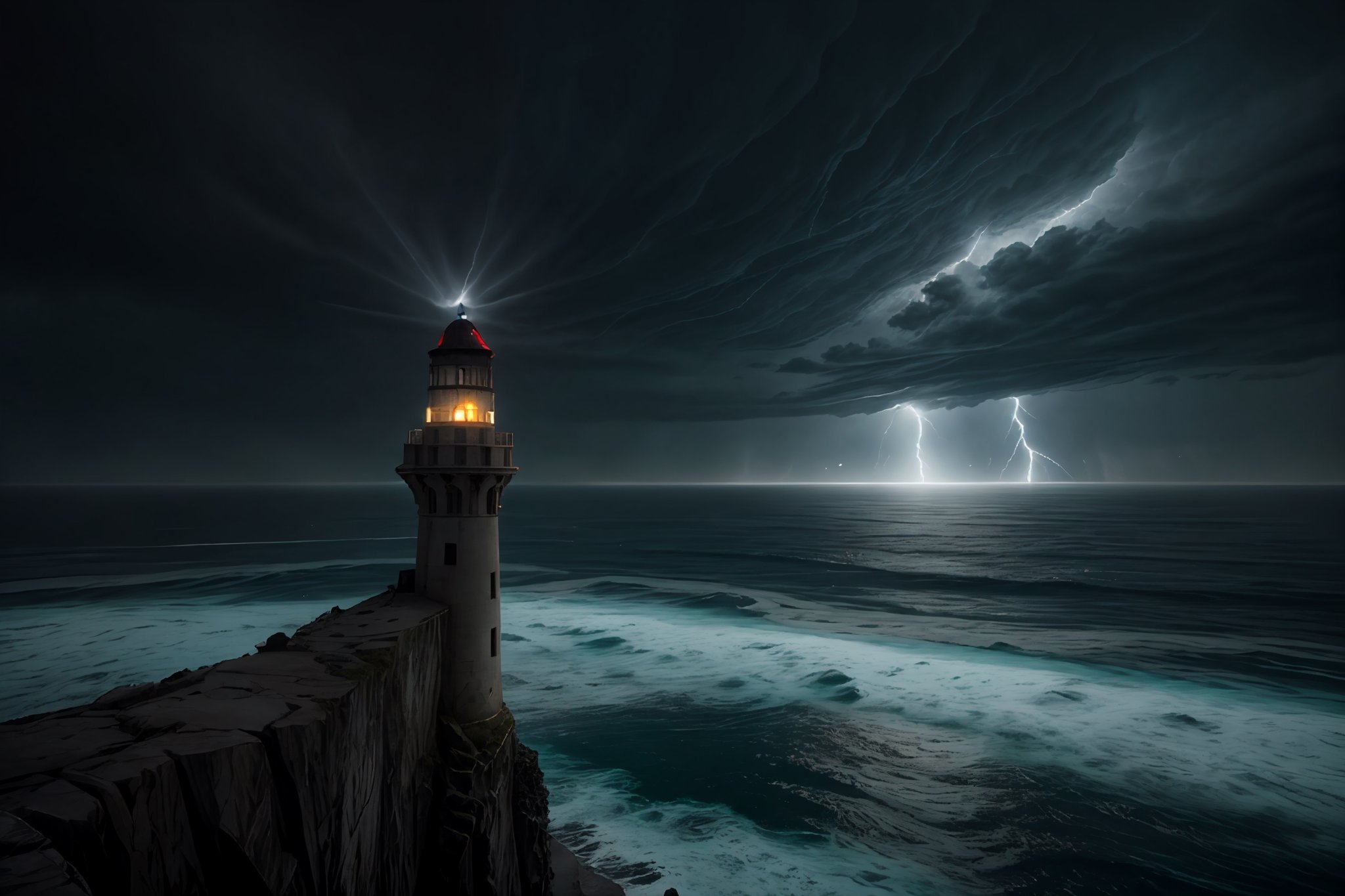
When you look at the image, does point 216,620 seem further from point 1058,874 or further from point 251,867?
point 1058,874

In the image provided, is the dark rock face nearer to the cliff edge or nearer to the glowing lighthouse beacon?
the cliff edge

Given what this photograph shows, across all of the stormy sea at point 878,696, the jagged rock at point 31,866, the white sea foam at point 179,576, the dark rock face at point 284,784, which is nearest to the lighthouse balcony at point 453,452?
the dark rock face at point 284,784

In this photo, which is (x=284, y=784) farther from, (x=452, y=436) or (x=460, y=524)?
(x=452, y=436)

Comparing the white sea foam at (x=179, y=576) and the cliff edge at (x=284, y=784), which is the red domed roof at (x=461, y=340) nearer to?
the cliff edge at (x=284, y=784)

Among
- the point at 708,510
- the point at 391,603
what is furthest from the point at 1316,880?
the point at 708,510

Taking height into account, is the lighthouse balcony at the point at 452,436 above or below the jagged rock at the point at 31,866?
above

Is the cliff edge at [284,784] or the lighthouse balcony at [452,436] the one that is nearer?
the cliff edge at [284,784]
